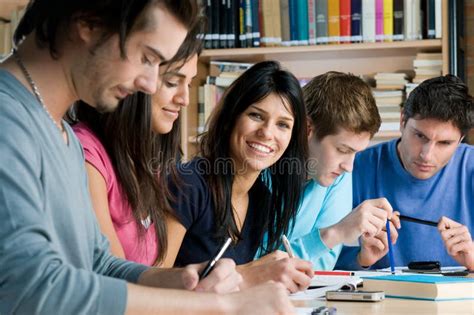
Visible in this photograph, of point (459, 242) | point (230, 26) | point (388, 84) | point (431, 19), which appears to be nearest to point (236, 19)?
point (230, 26)

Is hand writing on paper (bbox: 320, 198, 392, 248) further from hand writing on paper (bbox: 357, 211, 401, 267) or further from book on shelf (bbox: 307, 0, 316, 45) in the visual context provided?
book on shelf (bbox: 307, 0, 316, 45)

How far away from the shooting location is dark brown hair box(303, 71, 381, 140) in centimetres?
264

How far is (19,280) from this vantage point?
1035 millimetres

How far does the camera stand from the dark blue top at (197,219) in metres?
2.18

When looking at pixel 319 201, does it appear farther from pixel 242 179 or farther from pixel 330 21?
pixel 330 21

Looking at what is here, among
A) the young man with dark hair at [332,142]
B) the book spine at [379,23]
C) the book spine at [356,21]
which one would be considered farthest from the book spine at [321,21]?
the young man with dark hair at [332,142]

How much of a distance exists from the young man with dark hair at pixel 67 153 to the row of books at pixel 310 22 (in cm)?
279

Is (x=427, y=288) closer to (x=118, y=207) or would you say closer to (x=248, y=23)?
(x=118, y=207)

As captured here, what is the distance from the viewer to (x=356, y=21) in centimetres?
400

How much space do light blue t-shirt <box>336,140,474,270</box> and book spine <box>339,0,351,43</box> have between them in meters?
1.09

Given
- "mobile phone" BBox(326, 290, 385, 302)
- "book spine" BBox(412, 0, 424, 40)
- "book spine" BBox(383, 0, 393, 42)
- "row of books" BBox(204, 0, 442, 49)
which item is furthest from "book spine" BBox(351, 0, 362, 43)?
"mobile phone" BBox(326, 290, 385, 302)

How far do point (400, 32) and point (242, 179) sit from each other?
190cm

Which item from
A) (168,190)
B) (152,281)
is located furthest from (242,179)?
(152,281)

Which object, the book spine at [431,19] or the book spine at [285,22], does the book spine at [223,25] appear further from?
the book spine at [431,19]
